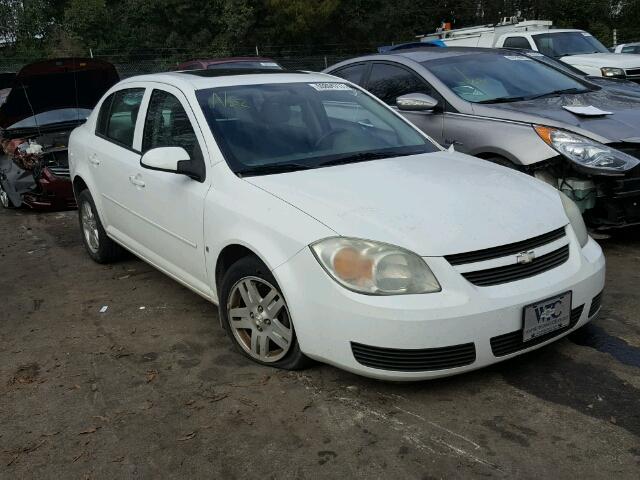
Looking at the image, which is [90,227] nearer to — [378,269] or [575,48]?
[378,269]

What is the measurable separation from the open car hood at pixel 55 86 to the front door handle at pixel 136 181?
369 centimetres

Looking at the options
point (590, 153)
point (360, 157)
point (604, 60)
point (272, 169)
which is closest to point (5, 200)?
point (272, 169)

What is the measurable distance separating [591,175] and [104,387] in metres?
3.56

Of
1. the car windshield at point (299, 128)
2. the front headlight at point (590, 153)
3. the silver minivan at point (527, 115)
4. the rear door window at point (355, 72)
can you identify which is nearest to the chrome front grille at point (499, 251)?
the car windshield at point (299, 128)

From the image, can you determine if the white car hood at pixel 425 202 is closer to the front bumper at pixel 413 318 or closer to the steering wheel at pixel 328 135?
the front bumper at pixel 413 318

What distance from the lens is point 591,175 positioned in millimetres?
4809

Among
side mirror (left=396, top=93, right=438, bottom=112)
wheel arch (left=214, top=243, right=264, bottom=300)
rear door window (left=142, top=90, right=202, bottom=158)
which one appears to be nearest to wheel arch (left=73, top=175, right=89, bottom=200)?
rear door window (left=142, top=90, right=202, bottom=158)

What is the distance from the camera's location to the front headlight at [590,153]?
15.7 feet

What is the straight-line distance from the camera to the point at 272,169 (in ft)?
12.3

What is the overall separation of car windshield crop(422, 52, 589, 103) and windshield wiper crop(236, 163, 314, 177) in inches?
98.1

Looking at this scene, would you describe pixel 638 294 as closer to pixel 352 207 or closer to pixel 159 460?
pixel 352 207

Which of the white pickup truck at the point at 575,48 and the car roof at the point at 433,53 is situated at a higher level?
the car roof at the point at 433,53

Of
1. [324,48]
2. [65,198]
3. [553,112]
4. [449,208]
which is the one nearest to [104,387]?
[449,208]

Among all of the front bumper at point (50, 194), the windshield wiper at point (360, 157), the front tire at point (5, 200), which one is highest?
the windshield wiper at point (360, 157)
